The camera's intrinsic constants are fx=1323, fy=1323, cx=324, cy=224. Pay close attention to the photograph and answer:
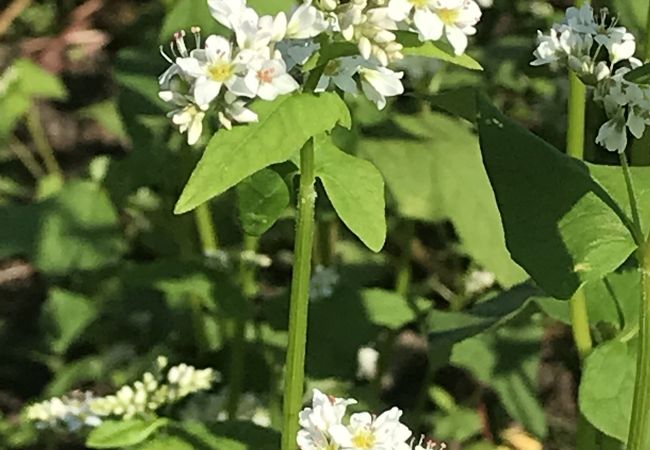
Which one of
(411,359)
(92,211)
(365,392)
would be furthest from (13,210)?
(411,359)

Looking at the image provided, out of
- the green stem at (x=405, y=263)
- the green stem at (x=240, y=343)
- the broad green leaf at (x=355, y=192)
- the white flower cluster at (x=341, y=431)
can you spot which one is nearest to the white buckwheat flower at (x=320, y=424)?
the white flower cluster at (x=341, y=431)

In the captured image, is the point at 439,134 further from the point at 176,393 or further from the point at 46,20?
the point at 46,20

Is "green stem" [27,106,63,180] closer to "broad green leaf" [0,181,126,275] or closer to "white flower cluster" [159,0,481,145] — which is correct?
"broad green leaf" [0,181,126,275]

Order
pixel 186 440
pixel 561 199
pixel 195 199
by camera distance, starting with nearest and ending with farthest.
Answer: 1. pixel 195 199
2. pixel 561 199
3. pixel 186 440

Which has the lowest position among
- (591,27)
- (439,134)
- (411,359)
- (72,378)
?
(411,359)

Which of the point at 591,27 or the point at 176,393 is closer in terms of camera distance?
the point at 591,27

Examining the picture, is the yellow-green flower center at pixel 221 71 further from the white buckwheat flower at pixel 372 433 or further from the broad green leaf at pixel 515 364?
the broad green leaf at pixel 515 364

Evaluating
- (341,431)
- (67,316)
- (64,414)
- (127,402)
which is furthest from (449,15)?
Answer: (67,316)
